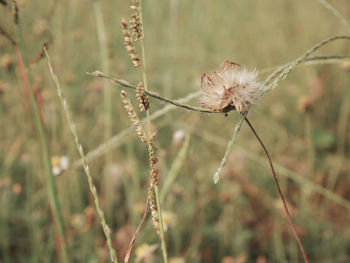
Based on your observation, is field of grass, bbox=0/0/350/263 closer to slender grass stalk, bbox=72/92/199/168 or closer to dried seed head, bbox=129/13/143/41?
slender grass stalk, bbox=72/92/199/168

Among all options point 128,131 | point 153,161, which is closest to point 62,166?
point 128,131

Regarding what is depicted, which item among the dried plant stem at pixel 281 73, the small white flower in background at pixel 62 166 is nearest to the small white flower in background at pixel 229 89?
the dried plant stem at pixel 281 73

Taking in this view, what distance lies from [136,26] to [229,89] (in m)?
0.14

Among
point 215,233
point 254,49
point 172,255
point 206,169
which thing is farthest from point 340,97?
point 172,255

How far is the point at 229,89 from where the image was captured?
0.43 meters

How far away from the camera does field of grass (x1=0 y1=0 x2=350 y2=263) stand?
3.29ft

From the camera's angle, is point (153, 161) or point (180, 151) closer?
point (153, 161)

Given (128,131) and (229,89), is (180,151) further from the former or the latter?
(229,89)

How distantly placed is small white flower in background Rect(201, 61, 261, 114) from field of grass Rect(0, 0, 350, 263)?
51 millimetres

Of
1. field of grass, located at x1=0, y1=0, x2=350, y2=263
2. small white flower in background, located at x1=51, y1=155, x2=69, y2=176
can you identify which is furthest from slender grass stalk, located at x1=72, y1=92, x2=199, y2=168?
small white flower in background, located at x1=51, y1=155, x2=69, y2=176

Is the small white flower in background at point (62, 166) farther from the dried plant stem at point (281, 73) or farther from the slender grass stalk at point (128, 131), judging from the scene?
the dried plant stem at point (281, 73)

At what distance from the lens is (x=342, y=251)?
3.87 feet

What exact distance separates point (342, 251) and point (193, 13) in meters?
2.30

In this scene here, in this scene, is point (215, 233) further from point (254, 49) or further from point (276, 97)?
point (254, 49)
